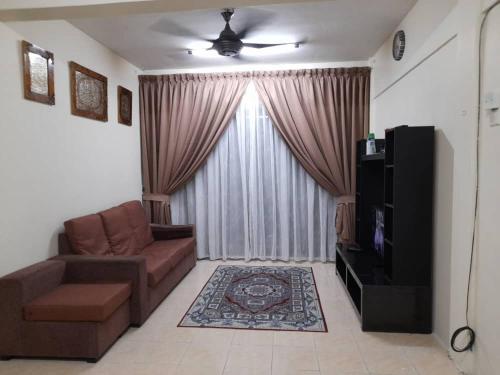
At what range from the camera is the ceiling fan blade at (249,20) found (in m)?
2.99

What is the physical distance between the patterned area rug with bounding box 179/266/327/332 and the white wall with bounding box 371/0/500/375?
1.07m

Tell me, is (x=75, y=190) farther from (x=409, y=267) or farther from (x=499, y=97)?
(x=499, y=97)

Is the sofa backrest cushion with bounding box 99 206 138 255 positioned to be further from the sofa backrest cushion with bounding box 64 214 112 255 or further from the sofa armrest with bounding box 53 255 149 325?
the sofa armrest with bounding box 53 255 149 325

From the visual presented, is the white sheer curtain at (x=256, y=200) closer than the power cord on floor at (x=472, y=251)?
No

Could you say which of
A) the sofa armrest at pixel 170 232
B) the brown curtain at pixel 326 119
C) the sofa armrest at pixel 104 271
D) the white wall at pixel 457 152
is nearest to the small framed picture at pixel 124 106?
the sofa armrest at pixel 170 232

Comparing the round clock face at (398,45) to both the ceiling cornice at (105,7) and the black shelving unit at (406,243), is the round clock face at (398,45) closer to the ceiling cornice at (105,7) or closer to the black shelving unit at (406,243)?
the black shelving unit at (406,243)

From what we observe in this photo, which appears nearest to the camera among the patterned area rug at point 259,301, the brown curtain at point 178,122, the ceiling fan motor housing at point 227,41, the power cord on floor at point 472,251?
the power cord on floor at point 472,251

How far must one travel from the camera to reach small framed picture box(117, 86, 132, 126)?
13.5 ft

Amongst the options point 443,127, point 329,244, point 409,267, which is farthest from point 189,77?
point 409,267

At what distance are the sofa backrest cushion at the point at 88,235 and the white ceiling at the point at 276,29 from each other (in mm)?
1840

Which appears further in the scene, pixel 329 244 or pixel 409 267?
A: pixel 329 244

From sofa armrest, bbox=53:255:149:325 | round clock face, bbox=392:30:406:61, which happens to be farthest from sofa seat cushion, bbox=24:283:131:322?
round clock face, bbox=392:30:406:61

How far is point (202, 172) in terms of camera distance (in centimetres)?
474

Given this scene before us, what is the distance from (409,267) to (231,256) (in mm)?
2628
